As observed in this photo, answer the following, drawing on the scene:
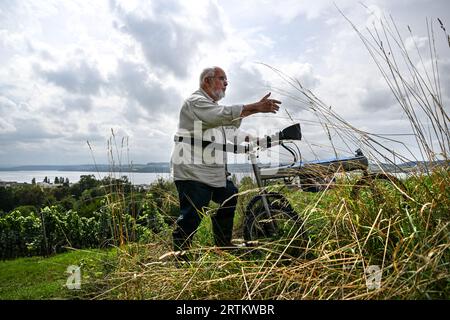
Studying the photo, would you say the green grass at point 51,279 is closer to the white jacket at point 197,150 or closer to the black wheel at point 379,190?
Answer: the white jacket at point 197,150

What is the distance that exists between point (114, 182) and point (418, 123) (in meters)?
2.89

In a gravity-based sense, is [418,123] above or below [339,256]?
above

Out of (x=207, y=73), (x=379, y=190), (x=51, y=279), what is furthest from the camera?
(x=51, y=279)

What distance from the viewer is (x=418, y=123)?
2244 millimetres

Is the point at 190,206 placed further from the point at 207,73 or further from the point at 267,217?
the point at 207,73

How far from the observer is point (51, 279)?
485 cm

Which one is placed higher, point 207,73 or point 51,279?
point 207,73

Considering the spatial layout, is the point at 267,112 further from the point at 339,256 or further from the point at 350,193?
the point at 339,256

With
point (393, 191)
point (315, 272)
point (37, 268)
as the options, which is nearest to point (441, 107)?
point (393, 191)

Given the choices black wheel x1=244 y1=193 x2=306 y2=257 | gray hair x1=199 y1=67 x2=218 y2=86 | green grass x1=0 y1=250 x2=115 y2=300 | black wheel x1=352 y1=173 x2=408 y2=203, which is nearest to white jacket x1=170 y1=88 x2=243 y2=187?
gray hair x1=199 y1=67 x2=218 y2=86

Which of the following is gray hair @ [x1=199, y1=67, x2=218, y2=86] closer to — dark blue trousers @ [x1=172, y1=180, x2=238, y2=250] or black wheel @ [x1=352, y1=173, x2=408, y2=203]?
dark blue trousers @ [x1=172, y1=180, x2=238, y2=250]

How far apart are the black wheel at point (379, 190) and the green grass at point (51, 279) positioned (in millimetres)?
1760

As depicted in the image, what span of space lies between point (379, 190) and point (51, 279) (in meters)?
4.48

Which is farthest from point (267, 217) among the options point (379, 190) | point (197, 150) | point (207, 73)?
point (207, 73)
